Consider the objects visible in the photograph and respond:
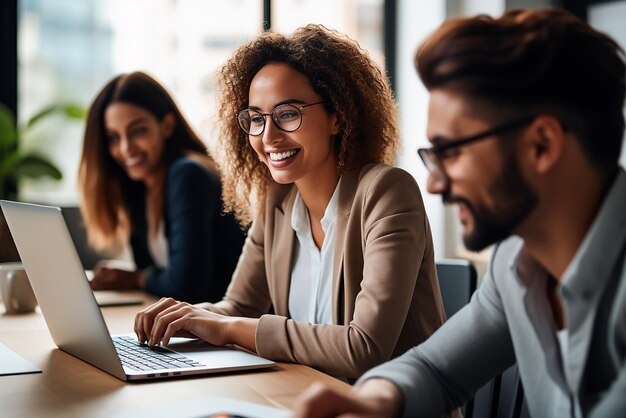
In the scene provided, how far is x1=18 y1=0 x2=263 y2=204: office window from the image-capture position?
14.0ft

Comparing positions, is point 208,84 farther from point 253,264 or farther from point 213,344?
point 213,344

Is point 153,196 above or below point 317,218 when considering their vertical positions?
below

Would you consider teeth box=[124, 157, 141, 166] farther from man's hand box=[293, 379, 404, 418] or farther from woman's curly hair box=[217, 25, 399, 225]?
man's hand box=[293, 379, 404, 418]

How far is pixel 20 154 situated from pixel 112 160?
3.93ft

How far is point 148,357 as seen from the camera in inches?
60.0

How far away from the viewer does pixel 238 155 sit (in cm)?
212

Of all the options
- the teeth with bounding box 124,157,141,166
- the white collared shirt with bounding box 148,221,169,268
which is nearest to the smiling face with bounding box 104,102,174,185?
the teeth with bounding box 124,157,141,166

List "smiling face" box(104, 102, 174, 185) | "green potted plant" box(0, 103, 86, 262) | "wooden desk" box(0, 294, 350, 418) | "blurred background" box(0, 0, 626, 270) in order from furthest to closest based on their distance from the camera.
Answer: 1. "blurred background" box(0, 0, 626, 270)
2. "green potted plant" box(0, 103, 86, 262)
3. "smiling face" box(104, 102, 174, 185)
4. "wooden desk" box(0, 294, 350, 418)

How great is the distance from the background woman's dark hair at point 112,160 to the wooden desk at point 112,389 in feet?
4.88

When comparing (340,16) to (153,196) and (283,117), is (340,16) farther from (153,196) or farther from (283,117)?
(283,117)

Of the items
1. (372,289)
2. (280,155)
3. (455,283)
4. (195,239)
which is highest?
(280,155)

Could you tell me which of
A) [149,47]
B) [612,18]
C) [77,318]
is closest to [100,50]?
[149,47]

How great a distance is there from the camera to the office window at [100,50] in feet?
14.0

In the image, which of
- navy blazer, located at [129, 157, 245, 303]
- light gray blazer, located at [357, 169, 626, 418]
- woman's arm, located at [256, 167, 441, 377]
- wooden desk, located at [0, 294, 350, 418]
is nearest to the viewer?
Result: light gray blazer, located at [357, 169, 626, 418]
